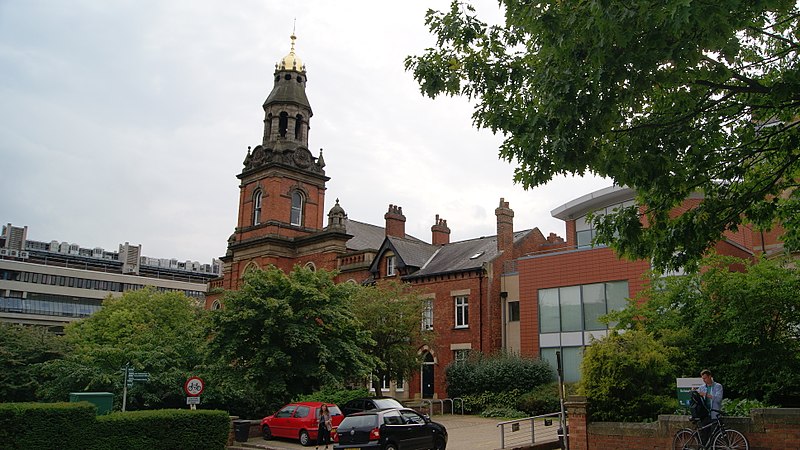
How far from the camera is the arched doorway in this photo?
37.4 meters

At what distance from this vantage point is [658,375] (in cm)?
1628

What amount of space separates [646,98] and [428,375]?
→ 2850 cm

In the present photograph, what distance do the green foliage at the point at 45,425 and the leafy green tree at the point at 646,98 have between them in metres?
13.5

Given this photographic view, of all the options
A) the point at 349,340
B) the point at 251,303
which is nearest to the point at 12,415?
the point at 251,303

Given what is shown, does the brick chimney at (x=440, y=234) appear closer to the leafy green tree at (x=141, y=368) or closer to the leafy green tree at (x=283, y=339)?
the leafy green tree at (x=141, y=368)

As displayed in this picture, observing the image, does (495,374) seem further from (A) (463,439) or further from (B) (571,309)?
(A) (463,439)

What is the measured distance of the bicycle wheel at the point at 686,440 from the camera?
13.1 meters

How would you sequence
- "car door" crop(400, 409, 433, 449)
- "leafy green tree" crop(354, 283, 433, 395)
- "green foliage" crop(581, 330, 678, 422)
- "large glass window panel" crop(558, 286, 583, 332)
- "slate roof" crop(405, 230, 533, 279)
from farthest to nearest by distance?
"slate roof" crop(405, 230, 533, 279)
"leafy green tree" crop(354, 283, 433, 395)
"large glass window panel" crop(558, 286, 583, 332)
"car door" crop(400, 409, 433, 449)
"green foliage" crop(581, 330, 678, 422)

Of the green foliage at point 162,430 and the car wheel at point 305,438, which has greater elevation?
the green foliage at point 162,430

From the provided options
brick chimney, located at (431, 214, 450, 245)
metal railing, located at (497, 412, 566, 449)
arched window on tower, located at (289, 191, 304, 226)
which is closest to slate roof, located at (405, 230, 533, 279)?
brick chimney, located at (431, 214, 450, 245)

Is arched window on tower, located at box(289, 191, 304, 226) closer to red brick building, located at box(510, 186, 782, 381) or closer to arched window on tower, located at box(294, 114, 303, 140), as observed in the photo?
arched window on tower, located at box(294, 114, 303, 140)

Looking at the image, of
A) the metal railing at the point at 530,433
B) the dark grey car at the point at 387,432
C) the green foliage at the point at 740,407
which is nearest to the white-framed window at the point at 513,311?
the metal railing at the point at 530,433

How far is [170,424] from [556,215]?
21.5m

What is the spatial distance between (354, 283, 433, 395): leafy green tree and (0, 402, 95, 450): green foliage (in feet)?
49.1
